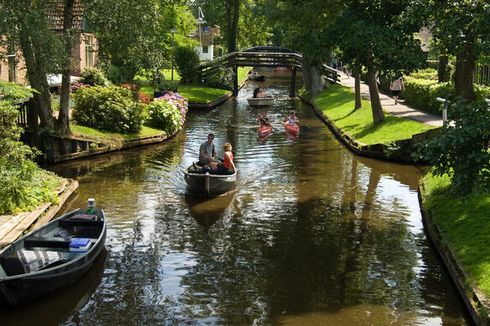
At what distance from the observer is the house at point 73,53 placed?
930 inches

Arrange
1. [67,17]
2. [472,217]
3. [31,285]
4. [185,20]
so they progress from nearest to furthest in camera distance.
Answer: [31,285] → [472,217] → [67,17] → [185,20]

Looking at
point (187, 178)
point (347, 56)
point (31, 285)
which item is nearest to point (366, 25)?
point (347, 56)

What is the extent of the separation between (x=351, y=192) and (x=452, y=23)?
881 cm

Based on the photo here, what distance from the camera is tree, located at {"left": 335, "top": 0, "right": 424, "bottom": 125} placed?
19891 millimetres

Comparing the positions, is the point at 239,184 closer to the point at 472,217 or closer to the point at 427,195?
the point at 427,195

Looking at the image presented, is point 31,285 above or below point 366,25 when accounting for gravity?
below

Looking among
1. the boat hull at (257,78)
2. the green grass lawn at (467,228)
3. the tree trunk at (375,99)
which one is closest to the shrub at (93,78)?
the tree trunk at (375,99)

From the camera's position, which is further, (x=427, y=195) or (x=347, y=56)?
(x=347, y=56)

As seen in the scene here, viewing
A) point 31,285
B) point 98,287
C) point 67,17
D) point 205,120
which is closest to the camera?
point 31,285

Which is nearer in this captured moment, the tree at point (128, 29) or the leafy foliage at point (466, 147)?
the leafy foliage at point (466, 147)

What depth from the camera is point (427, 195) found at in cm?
1866

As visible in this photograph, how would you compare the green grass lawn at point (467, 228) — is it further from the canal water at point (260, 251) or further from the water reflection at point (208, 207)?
the water reflection at point (208, 207)

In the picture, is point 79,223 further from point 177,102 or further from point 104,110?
point 177,102

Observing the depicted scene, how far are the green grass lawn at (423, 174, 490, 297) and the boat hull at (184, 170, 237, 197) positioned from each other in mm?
6274
